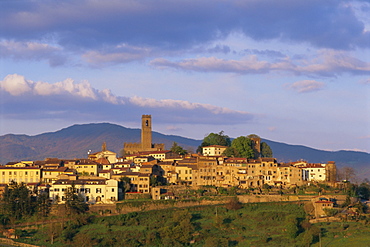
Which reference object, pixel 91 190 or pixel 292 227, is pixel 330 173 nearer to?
pixel 292 227

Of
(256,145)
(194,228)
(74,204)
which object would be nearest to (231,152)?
(256,145)

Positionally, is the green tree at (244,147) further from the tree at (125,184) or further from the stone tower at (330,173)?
the tree at (125,184)

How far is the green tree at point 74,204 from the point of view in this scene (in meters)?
64.0

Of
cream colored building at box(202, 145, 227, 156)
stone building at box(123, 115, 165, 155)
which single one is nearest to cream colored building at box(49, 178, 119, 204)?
cream colored building at box(202, 145, 227, 156)

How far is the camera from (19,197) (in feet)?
214

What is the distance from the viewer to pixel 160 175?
73.8 metres

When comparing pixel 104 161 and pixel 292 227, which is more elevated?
pixel 104 161

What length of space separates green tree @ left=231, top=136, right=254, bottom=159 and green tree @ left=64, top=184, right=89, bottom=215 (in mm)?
24194

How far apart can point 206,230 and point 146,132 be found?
3801 centimetres

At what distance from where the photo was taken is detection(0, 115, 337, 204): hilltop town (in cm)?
6831

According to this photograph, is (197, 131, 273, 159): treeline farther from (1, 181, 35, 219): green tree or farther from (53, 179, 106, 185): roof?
(1, 181, 35, 219): green tree

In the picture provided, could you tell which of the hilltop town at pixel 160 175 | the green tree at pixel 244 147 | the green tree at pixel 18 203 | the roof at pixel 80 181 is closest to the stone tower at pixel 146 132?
the hilltop town at pixel 160 175

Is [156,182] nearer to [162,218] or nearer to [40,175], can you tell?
[162,218]

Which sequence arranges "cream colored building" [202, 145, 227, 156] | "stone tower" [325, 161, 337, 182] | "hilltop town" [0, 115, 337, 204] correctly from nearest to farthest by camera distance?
"hilltop town" [0, 115, 337, 204], "stone tower" [325, 161, 337, 182], "cream colored building" [202, 145, 227, 156]
